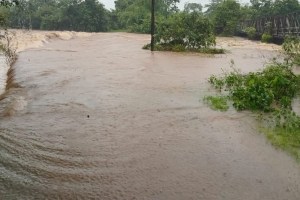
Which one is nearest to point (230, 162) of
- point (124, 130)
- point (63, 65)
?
point (124, 130)

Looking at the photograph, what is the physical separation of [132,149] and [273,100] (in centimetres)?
475

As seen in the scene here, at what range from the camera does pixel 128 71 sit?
51.5ft

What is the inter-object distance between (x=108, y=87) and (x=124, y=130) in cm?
460

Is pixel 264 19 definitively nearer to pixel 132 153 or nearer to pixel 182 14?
pixel 182 14

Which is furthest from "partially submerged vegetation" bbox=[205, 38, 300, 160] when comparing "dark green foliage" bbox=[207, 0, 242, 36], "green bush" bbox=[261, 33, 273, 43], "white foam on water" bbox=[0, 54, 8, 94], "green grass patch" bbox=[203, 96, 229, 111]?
"dark green foliage" bbox=[207, 0, 242, 36]

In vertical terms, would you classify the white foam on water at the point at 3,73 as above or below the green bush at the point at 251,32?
below

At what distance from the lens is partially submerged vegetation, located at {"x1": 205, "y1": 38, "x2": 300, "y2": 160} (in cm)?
725

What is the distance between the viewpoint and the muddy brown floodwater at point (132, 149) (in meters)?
5.12

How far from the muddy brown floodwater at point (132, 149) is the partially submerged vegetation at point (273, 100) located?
1.16ft

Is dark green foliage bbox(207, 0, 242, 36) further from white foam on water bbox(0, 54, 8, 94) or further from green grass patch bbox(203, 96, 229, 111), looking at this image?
green grass patch bbox(203, 96, 229, 111)

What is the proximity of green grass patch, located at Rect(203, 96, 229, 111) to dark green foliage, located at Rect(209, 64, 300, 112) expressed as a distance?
0.81ft

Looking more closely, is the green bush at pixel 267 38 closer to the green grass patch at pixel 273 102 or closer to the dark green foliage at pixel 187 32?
the dark green foliage at pixel 187 32

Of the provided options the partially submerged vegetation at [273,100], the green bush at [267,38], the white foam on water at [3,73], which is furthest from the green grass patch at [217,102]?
the green bush at [267,38]

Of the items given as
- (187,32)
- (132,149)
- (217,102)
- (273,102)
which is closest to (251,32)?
(187,32)
